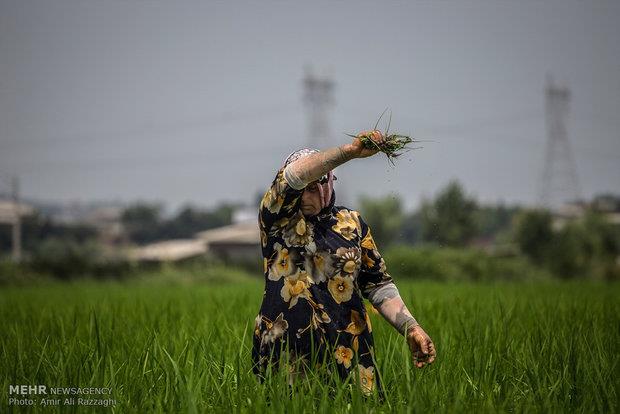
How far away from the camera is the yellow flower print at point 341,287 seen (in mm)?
2705

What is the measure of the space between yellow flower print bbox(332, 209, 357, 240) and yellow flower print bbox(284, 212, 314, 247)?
105 millimetres

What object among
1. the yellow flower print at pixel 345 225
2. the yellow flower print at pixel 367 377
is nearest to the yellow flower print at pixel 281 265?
the yellow flower print at pixel 345 225

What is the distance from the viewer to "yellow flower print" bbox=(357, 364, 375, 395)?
2711 mm

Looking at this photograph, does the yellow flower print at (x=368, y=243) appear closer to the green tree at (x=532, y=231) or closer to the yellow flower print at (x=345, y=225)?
the yellow flower print at (x=345, y=225)

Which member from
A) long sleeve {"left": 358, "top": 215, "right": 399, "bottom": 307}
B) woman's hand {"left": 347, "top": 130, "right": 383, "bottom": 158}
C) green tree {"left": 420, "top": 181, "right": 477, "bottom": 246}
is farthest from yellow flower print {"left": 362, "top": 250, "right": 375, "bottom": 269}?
green tree {"left": 420, "top": 181, "right": 477, "bottom": 246}

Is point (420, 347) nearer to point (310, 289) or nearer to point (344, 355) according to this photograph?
point (344, 355)

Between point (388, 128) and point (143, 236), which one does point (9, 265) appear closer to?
point (388, 128)

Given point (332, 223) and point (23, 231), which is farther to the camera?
point (23, 231)

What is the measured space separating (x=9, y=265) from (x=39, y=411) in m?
19.8

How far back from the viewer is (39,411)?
8.47 ft

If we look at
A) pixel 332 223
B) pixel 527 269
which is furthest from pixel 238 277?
pixel 332 223

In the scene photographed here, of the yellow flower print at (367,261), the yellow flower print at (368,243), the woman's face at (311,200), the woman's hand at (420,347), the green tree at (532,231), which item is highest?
the woman's face at (311,200)

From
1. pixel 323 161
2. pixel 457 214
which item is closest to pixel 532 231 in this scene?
pixel 457 214

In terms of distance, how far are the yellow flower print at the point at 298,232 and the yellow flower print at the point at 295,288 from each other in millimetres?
110
